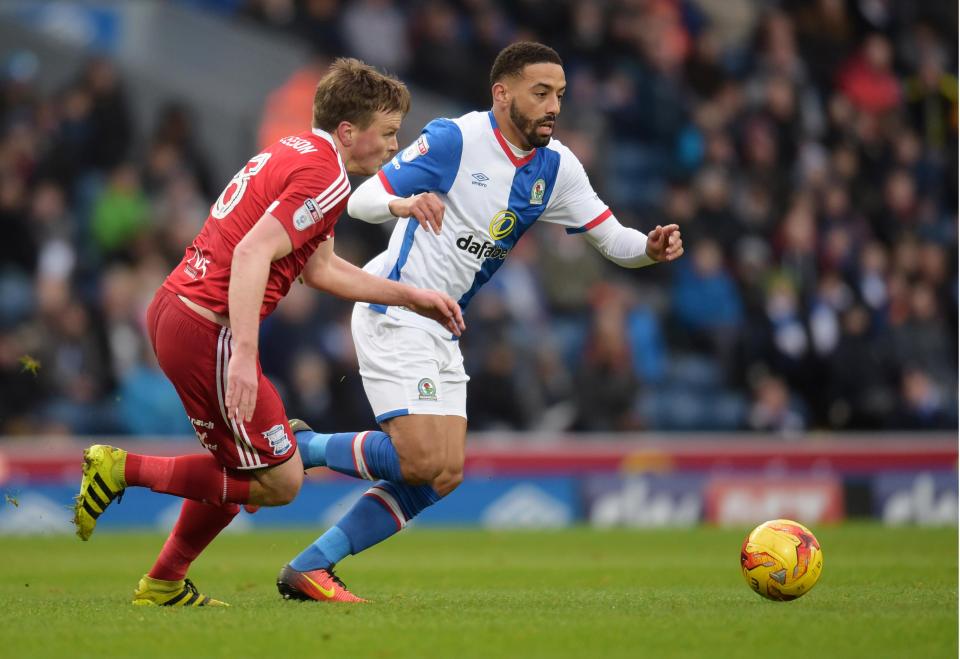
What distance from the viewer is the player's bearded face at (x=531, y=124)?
7621 millimetres

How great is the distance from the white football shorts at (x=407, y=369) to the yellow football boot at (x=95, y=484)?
1.34 metres

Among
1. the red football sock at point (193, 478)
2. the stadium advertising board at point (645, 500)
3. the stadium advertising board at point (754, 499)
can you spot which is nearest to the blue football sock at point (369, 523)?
the red football sock at point (193, 478)

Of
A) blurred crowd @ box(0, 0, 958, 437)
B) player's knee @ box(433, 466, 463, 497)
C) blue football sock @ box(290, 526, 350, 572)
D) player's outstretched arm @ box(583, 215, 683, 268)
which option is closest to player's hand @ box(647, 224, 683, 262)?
player's outstretched arm @ box(583, 215, 683, 268)

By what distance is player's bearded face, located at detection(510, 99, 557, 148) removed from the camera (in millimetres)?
7621

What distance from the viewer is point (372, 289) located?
6.80 metres

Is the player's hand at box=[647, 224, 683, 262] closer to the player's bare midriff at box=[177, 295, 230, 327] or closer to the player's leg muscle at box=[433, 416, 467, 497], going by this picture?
the player's leg muscle at box=[433, 416, 467, 497]

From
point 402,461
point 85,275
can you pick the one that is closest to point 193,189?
point 85,275

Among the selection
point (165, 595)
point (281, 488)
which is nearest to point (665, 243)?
point (281, 488)

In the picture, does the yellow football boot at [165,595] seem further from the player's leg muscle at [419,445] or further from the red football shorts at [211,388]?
the player's leg muscle at [419,445]

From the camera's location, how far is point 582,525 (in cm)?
1543

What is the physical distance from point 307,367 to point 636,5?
899 cm

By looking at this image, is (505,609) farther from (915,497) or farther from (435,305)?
(915,497)

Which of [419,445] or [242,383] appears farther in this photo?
[419,445]

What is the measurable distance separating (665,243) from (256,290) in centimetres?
237
